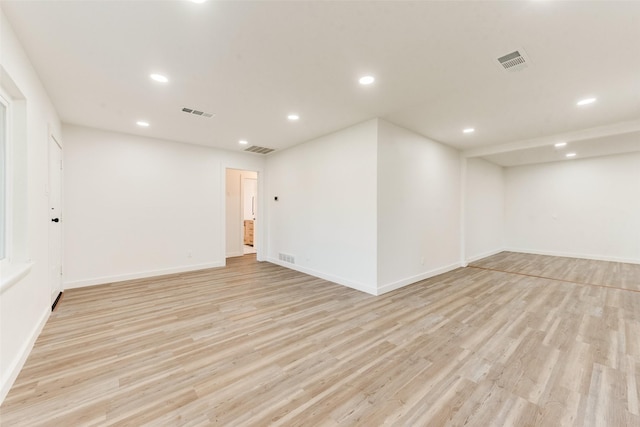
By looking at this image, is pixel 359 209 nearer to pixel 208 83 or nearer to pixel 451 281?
pixel 451 281

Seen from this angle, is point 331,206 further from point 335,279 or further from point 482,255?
point 482,255

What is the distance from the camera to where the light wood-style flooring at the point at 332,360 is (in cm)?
167

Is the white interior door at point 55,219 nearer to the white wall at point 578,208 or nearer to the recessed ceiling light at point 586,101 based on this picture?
the recessed ceiling light at point 586,101

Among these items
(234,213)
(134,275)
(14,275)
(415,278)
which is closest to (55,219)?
(134,275)

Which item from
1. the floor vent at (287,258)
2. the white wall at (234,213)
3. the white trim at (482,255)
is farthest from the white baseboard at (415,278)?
the white wall at (234,213)

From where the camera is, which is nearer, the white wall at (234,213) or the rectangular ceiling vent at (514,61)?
the rectangular ceiling vent at (514,61)

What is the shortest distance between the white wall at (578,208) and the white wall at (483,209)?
484mm

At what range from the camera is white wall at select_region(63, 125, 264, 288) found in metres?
4.30

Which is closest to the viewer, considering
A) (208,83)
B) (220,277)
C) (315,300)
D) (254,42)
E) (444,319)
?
(254,42)

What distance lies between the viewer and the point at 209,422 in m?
1.58

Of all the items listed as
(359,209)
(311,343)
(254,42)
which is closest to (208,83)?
(254,42)

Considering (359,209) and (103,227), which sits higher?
(359,209)

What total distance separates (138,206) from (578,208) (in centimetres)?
1057

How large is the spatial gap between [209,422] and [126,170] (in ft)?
15.6
